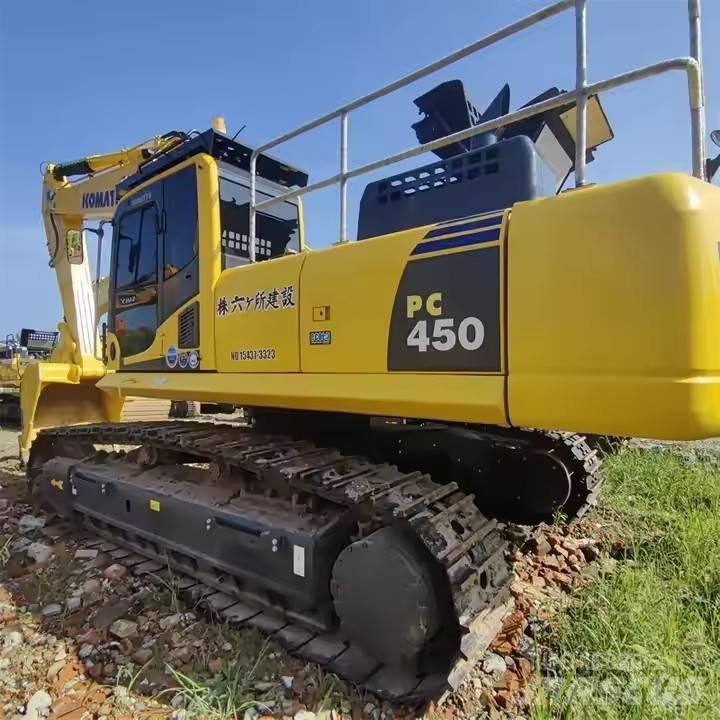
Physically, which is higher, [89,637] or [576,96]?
[576,96]

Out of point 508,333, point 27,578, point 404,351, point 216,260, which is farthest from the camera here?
point 27,578

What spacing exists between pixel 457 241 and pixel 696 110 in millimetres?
985

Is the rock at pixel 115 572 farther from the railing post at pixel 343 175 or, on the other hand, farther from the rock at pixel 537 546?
the rock at pixel 537 546

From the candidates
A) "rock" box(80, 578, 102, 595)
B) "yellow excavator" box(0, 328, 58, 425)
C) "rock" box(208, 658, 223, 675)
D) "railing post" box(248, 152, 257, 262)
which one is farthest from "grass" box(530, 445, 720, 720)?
"yellow excavator" box(0, 328, 58, 425)

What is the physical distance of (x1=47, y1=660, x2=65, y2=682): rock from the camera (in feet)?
8.54

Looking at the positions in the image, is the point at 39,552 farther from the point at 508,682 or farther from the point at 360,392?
the point at 508,682

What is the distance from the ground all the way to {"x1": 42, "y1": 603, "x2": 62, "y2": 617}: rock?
13 millimetres

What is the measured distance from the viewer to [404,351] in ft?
7.95

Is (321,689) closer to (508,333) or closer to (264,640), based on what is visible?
(264,640)

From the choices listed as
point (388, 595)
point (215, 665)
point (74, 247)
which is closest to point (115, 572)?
point (215, 665)

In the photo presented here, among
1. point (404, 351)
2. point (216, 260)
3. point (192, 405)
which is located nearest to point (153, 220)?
point (216, 260)

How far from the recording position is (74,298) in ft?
20.4

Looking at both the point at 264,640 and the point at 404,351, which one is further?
the point at 264,640

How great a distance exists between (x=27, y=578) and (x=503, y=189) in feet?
12.7
